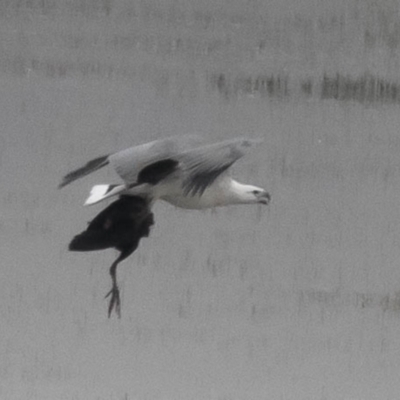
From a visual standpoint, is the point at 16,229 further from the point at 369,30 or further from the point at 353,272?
the point at 369,30

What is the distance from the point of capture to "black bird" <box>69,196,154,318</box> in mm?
3078

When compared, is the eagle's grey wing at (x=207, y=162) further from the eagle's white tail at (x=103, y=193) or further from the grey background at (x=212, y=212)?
the grey background at (x=212, y=212)

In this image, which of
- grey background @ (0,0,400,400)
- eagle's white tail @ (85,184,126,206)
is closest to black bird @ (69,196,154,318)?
eagle's white tail @ (85,184,126,206)

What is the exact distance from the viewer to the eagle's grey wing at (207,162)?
304cm

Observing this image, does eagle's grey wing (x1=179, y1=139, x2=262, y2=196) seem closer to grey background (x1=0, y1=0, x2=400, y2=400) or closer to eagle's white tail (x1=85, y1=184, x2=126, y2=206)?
eagle's white tail (x1=85, y1=184, x2=126, y2=206)

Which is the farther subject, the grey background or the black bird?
the grey background

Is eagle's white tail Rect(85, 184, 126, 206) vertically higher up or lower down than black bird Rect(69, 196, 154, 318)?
higher up

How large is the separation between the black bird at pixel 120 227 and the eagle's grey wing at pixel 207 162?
0.33 ft

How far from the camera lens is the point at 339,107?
6.34 m

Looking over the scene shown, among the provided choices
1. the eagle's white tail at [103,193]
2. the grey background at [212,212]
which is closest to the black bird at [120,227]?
the eagle's white tail at [103,193]

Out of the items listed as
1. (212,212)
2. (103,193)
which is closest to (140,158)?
(103,193)

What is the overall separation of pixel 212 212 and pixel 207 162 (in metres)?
2.68

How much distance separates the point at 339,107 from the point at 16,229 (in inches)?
53.1

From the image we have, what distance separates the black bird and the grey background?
1.84 metres
